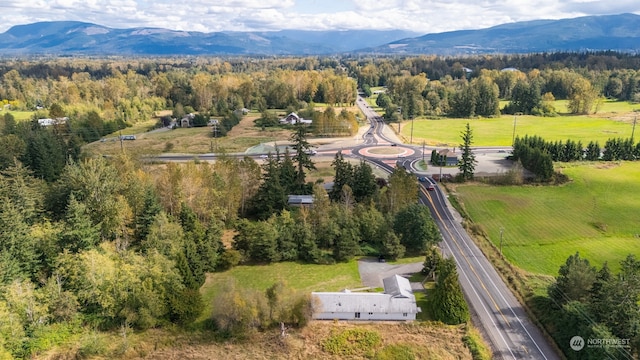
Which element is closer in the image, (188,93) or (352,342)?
(352,342)

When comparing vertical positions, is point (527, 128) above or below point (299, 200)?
above

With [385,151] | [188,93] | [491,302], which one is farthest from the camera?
[188,93]

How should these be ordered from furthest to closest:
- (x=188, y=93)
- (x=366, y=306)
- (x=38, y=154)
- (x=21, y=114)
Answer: (x=188, y=93), (x=21, y=114), (x=38, y=154), (x=366, y=306)

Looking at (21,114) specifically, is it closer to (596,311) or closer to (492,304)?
(492,304)

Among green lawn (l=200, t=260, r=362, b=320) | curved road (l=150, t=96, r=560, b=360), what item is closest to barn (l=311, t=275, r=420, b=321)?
green lawn (l=200, t=260, r=362, b=320)

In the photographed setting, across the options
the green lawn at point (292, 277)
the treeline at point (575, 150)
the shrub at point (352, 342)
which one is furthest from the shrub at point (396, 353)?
the treeline at point (575, 150)

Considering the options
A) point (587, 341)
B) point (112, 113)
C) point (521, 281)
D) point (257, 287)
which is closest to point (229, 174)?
point (257, 287)

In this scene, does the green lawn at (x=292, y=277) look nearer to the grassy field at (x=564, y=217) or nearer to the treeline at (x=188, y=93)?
the grassy field at (x=564, y=217)

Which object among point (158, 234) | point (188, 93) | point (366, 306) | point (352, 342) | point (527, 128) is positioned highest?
point (188, 93)

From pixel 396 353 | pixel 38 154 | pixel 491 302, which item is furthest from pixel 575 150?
pixel 38 154
